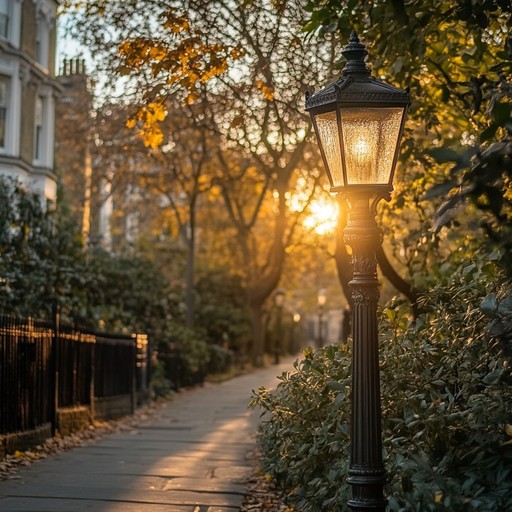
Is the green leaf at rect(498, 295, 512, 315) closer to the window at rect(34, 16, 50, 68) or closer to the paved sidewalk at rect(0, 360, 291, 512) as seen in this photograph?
the paved sidewalk at rect(0, 360, 291, 512)

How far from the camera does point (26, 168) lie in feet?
93.0

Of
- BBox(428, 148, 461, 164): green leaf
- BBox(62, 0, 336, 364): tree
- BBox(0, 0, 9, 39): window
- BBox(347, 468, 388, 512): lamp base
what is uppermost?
BBox(0, 0, 9, 39): window

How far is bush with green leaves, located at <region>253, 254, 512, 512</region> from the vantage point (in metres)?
6.22

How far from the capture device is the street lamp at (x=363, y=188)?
639 cm

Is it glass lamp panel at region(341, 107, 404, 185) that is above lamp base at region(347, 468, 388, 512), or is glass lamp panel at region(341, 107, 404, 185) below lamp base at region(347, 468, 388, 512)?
above

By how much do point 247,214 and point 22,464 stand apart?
112 feet

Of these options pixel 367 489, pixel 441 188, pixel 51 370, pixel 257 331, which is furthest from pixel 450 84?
pixel 257 331

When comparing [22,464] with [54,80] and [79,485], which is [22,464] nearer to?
[79,485]

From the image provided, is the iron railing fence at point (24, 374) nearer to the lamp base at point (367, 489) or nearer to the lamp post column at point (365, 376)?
the lamp post column at point (365, 376)

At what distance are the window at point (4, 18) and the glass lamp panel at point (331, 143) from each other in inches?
920

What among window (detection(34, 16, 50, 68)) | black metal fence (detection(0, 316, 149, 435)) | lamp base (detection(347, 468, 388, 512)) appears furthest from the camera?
window (detection(34, 16, 50, 68))

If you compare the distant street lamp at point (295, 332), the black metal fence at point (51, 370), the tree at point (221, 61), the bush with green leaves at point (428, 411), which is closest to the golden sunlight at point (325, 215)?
the tree at point (221, 61)

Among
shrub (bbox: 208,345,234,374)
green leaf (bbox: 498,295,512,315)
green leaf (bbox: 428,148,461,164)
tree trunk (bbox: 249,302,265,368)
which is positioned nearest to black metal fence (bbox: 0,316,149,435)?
green leaf (bbox: 498,295,512,315)

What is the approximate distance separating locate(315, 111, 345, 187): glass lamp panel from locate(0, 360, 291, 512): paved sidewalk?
162 inches
